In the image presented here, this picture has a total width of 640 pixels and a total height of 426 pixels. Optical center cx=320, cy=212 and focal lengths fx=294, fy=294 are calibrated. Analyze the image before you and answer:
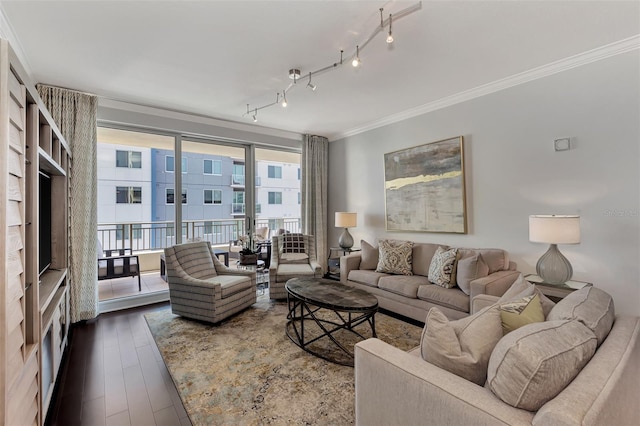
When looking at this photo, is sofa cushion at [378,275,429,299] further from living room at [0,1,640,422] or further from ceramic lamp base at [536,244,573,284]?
ceramic lamp base at [536,244,573,284]

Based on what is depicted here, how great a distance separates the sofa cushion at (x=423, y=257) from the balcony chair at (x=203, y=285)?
210 cm

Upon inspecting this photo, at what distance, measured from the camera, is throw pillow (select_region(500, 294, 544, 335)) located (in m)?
1.31

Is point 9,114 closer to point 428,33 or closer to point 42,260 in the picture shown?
point 42,260

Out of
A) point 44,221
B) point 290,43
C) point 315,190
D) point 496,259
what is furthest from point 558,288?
point 44,221

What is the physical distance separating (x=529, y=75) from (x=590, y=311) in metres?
2.71

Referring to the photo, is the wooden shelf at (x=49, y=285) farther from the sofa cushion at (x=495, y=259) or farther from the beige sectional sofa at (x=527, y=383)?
the sofa cushion at (x=495, y=259)

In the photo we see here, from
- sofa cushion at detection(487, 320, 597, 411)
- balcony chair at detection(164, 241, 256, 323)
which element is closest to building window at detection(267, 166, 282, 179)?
balcony chair at detection(164, 241, 256, 323)

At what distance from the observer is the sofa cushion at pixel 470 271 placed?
9.59ft

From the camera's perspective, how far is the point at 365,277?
3.83 m

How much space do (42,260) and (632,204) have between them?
15.9 ft

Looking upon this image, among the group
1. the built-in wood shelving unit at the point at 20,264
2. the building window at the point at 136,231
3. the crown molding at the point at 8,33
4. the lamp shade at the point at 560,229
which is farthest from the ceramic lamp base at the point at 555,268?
the building window at the point at 136,231

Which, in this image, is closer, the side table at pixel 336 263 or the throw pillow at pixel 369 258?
the throw pillow at pixel 369 258

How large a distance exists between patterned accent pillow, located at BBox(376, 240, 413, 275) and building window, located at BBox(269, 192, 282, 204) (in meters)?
2.38

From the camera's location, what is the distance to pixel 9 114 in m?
1.26
